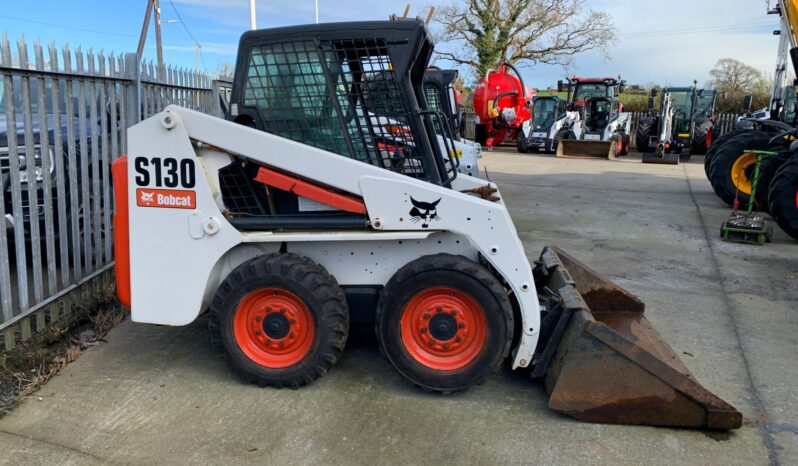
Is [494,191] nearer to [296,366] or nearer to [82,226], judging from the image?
[296,366]

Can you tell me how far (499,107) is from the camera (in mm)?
22344

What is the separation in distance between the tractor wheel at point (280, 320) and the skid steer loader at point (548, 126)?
1866 cm

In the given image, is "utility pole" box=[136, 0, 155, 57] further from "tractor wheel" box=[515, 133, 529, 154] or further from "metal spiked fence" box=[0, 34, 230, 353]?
"metal spiked fence" box=[0, 34, 230, 353]

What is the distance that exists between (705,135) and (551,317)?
66.8ft

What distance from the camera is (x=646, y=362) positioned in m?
3.11

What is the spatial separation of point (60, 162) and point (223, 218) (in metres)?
1.54

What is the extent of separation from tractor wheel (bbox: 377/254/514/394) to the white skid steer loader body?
5.4 inches

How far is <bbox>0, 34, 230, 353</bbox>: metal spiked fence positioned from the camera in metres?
3.84

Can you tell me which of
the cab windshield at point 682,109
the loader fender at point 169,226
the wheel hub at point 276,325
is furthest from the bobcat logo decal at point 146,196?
the cab windshield at point 682,109

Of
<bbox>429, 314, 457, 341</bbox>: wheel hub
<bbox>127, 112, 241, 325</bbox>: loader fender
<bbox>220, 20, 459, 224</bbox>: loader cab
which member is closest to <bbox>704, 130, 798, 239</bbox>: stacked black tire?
<bbox>220, 20, 459, 224</bbox>: loader cab

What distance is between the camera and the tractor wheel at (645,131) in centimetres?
2206

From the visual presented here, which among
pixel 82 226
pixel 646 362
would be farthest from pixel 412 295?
pixel 82 226

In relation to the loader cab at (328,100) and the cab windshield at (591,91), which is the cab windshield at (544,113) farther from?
the loader cab at (328,100)

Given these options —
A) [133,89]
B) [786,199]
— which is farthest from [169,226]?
[786,199]
